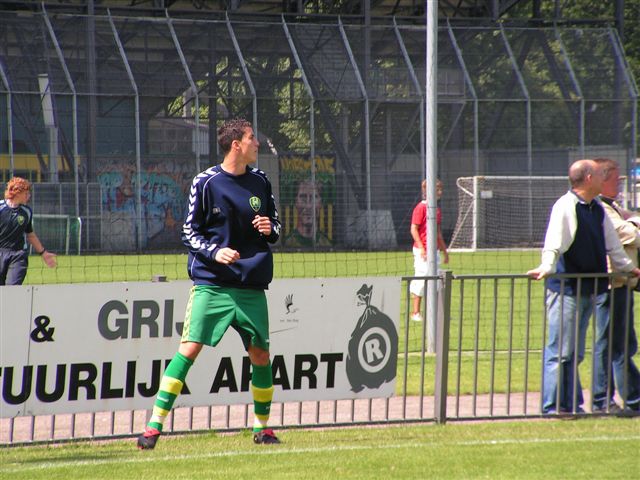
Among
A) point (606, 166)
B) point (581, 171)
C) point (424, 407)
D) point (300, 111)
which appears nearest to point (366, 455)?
point (424, 407)

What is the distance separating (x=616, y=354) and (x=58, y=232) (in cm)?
2424

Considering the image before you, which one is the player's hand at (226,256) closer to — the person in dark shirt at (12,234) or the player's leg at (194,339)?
the player's leg at (194,339)

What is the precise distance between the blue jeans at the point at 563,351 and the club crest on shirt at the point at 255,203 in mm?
2643

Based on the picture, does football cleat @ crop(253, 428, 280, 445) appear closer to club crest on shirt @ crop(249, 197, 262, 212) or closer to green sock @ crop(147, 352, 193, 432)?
green sock @ crop(147, 352, 193, 432)

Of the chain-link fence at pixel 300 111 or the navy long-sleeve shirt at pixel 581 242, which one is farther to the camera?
the chain-link fence at pixel 300 111

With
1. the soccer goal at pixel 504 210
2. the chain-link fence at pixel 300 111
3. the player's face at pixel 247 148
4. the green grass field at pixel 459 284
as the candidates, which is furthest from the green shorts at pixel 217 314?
the soccer goal at pixel 504 210

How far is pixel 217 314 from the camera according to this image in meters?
7.12

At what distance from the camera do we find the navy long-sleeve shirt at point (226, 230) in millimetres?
7082

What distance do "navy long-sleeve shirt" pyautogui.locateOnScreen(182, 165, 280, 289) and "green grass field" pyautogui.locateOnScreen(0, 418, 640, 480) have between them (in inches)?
42.9

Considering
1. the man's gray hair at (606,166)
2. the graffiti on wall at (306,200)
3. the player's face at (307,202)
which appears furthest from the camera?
the player's face at (307,202)

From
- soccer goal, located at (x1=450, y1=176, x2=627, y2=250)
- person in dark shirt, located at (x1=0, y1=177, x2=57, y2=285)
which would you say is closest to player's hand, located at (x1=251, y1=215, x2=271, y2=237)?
person in dark shirt, located at (x1=0, y1=177, x2=57, y2=285)

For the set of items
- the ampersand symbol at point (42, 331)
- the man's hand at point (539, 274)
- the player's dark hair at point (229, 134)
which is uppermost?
the player's dark hair at point (229, 134)

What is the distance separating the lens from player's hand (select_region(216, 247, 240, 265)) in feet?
22.6

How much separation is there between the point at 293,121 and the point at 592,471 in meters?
30.0
